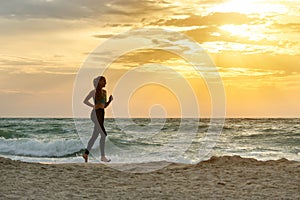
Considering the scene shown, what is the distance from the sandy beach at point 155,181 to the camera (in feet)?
23.4

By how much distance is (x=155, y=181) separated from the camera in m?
8.34

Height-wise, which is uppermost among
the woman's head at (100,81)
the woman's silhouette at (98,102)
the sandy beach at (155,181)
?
the woman's head at (100,81)

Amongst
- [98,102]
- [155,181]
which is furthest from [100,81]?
[155,181]

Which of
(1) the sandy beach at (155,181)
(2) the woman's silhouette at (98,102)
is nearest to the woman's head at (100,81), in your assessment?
(2) the woman's silhouette at (98,102)

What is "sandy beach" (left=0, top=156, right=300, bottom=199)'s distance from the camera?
714 cm

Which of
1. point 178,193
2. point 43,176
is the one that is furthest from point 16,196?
point 178,193

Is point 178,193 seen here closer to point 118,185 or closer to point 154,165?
point 118,185

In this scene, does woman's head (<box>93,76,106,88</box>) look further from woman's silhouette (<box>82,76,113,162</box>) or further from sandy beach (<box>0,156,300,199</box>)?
sandy beach (<box>0,156,300,199</box>)

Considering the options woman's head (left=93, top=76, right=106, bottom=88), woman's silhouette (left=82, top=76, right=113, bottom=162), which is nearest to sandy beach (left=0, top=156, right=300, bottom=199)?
woman's silhouette (left=82, top=76, right=113, bottom=162)

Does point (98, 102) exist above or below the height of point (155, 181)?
above

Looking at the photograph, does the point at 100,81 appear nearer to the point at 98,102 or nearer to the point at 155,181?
the point at 98,102

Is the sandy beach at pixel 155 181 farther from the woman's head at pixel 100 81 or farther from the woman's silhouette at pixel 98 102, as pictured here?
the woman's head at pixel 100 81

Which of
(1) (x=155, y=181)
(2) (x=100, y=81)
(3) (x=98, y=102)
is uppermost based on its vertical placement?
(2) (x=100, y=81)

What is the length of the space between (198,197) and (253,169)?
267 centimetres
